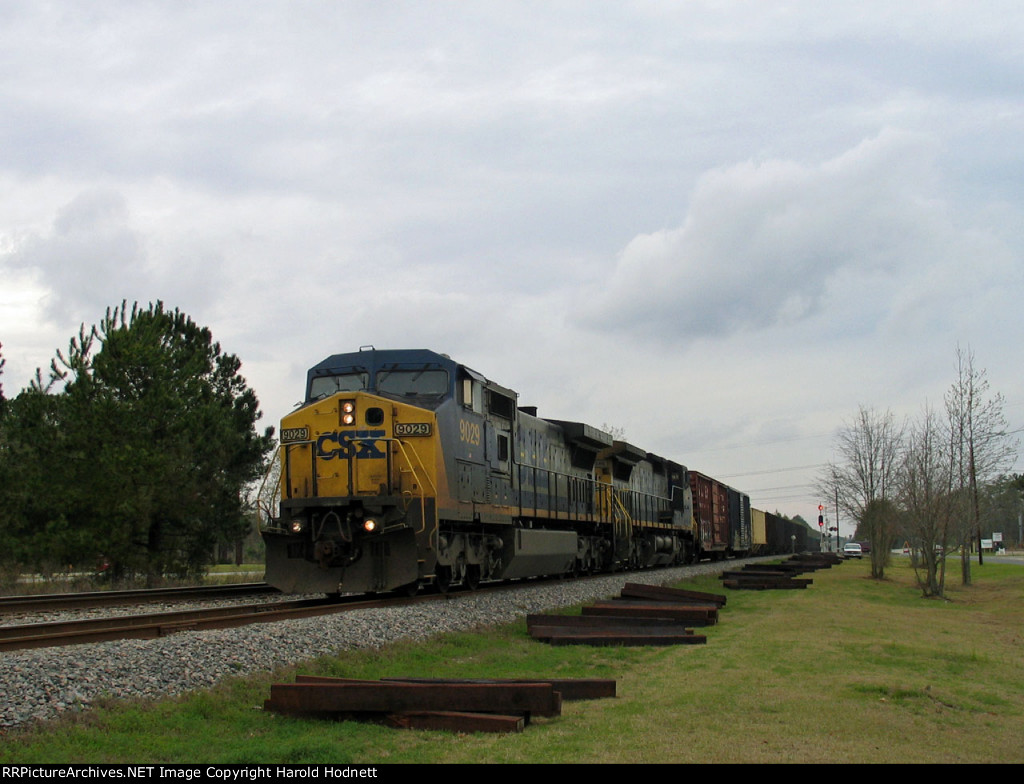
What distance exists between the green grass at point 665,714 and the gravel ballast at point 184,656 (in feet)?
0.84

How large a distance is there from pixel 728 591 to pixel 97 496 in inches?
657

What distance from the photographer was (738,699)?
301 inches

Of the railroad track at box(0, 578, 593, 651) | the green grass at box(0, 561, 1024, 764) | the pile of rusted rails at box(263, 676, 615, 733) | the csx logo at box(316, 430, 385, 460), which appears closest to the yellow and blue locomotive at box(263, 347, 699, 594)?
the csx logo at box(316, 430, 385, 460)

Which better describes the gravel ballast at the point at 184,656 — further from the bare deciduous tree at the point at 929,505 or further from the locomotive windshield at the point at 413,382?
the bare deciduous tree at the point at 929,505

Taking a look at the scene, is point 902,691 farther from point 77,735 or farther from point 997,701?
point 77,735

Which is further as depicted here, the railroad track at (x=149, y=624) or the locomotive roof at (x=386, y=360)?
the locomotive roof at (x=386, y=360)

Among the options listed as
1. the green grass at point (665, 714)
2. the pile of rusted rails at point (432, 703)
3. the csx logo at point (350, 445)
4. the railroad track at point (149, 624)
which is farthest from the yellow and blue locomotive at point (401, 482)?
the pile of rusted rails at point (432, 703)

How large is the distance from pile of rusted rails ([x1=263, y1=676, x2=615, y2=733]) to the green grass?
0.12m

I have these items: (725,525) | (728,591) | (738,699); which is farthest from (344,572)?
(725,525)

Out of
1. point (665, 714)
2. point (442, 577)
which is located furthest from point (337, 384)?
point (665, 714)

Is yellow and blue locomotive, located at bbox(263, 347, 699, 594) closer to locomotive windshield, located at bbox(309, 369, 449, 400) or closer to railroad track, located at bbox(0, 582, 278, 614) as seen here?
locomotive windshield, located at bbox(309, 369, 449, 400)

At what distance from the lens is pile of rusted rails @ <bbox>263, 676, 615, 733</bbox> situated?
6.48 m

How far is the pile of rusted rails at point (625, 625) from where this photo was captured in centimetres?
1159

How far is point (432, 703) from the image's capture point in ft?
21.6
